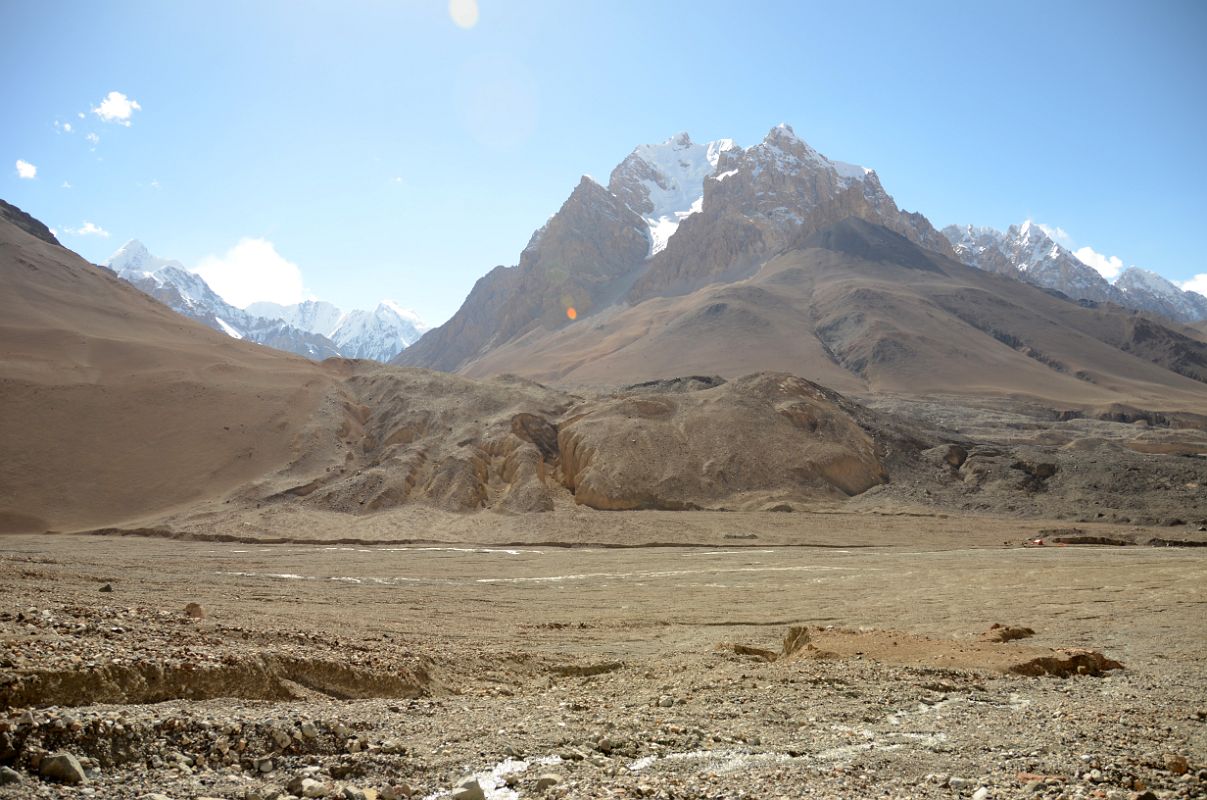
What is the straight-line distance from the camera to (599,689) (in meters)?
11.5

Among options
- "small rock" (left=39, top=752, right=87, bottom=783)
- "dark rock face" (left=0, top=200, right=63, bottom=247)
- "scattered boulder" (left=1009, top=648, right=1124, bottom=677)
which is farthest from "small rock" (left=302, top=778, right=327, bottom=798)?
"dark rock face" (left=0, top=200, right=63, bottom=247)

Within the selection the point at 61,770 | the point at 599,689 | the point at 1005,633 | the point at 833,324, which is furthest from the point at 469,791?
the point at 833,324

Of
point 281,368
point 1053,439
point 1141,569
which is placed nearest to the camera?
point 1141,569

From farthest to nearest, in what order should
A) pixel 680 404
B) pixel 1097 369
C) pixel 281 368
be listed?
pixel 1097 369 < pixel 281 368 < pixel 680 404

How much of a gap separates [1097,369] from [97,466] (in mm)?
126620

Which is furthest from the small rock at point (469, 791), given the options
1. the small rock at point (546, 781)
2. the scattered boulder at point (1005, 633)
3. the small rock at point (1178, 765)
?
the scattered boulder at point (1005, 633)

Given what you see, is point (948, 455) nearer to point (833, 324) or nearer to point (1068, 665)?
point (1068, 665)

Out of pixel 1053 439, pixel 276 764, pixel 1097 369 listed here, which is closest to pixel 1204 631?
pixel 276 764

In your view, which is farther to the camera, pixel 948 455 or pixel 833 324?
pixel 833 324

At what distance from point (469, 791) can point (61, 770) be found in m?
3.15

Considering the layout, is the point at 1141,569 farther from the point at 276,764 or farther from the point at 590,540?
the point at 276,764

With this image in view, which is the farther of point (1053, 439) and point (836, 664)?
point (1053, 439)

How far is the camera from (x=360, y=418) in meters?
59.5

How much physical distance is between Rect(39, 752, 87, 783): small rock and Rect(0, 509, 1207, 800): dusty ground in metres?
0.10
